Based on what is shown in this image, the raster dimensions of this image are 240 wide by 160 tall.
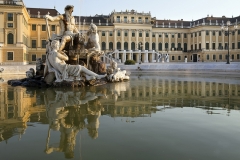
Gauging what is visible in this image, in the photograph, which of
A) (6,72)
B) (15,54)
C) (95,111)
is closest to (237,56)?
(15,54)

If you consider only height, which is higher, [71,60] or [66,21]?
[66,21]

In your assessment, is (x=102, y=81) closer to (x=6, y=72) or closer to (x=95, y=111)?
(x=95, y=111)

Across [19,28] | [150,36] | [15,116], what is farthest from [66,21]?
[150,36]

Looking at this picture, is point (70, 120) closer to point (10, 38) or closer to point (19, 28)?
point (19, 28)

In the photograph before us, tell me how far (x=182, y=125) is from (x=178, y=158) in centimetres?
188

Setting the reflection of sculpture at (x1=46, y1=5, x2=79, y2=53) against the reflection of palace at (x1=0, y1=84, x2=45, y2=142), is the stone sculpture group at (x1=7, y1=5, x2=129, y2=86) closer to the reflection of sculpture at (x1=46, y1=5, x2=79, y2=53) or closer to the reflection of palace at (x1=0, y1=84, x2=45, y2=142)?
the reflection of sculpture at (x1=46, y1=5, x2=79, y2=53)

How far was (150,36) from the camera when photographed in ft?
244

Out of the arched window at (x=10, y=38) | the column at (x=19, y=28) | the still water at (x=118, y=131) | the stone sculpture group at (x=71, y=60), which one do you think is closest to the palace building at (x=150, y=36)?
the column at (x=19, y=28)

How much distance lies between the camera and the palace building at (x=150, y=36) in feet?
208

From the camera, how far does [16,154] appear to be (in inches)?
151

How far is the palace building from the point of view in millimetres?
63312

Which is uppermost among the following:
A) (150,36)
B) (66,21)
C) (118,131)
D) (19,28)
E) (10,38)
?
(150,36)

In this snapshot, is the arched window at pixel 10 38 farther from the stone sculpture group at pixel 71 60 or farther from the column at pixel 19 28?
the stone sculpture group at pixel 71 60

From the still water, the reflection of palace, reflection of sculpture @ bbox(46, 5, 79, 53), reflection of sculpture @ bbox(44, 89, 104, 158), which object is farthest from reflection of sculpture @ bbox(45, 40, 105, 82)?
the still water
